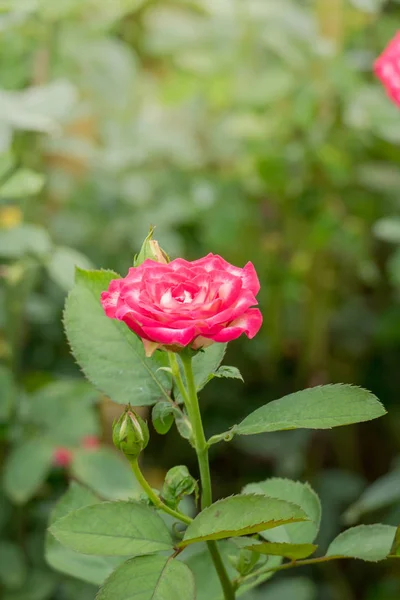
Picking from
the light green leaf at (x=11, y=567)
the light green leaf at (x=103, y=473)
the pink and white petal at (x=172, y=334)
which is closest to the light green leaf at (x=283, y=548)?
the pink and white petal at (x=172, y=334)

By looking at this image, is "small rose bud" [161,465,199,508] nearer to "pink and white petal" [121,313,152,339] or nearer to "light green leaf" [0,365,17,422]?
"pink and white petal" [121,313,152,339]

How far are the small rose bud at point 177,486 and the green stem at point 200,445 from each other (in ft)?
0.04

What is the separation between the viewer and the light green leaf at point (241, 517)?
434mm

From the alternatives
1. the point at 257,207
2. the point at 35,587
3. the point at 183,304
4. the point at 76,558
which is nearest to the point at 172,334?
the point at 183,304

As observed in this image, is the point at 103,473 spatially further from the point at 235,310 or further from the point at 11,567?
the point at 235,310

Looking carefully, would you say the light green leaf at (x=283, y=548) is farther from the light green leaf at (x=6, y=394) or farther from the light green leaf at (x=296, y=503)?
the light green leaf at (x=6, y=394)

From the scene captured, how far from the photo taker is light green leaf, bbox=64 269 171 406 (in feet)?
1.73

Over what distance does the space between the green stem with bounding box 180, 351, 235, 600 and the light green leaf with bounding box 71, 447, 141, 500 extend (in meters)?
0.42

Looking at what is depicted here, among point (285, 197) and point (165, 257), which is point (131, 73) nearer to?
point (285, 197)

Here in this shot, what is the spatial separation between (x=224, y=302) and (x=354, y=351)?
1060 millimetres

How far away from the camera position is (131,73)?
1.39 metres

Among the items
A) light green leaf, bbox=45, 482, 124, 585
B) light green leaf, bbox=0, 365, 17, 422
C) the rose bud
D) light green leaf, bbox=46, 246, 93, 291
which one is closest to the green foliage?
light green leaf, bbox=45, 482, 124, 585

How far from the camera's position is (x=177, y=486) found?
0.50 metres

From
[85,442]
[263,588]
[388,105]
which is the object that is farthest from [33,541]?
[388,105]
